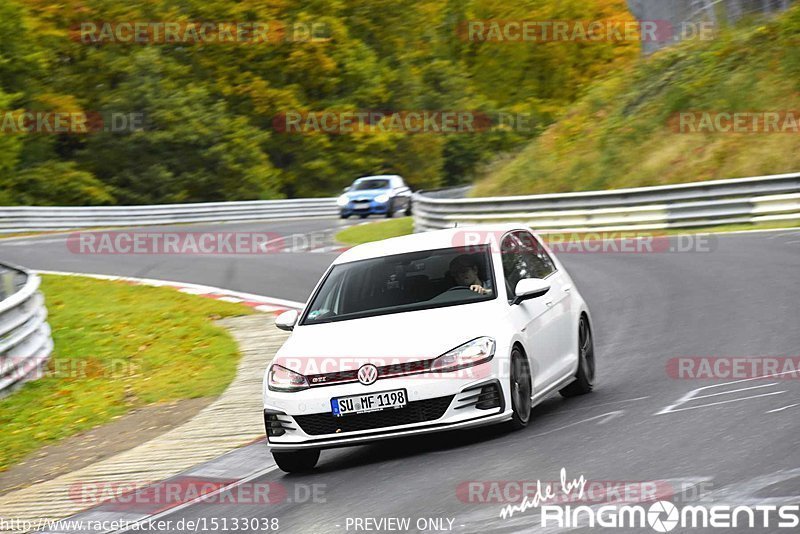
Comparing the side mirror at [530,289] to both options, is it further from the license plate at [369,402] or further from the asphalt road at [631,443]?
the license plate at [369,402]

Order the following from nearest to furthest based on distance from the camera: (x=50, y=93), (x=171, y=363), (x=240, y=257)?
(x=171, y=363)
(x=240, y=257)
(x=50, y=93)

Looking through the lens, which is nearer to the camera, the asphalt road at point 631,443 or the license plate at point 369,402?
the asphalt road at point 631,443

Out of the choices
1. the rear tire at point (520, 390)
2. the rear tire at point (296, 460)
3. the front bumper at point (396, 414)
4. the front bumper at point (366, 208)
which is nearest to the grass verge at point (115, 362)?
the rear tire at point (296, 460)

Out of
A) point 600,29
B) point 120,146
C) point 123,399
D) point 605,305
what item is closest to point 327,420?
point 123,399

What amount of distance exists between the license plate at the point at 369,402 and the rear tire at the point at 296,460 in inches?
20.1

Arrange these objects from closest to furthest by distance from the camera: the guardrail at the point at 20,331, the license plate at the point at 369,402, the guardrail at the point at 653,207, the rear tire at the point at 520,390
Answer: the license plate at the point at 369,402
the rear tire at the point at 520,390
the guardrail at the point at 20,331
the guardrail at the point at 653,207

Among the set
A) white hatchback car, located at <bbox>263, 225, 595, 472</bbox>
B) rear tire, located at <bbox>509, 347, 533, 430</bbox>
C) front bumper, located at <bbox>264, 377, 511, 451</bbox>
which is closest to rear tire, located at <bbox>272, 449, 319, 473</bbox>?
white hatchback car, located at <bbox>263, 225, 595, 472</bbox>

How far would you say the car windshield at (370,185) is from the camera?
139 feet

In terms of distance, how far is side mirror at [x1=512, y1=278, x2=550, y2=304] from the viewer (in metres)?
9.39

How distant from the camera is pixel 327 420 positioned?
8.74 metres

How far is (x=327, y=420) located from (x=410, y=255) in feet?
5.94

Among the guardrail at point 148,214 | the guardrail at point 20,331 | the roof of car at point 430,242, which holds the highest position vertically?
the roof of car at point 430,242

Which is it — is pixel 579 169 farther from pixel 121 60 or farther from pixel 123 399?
pixel 121 60

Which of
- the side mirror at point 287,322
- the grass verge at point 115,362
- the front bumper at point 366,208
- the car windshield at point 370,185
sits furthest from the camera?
the car windshield at point 370,185
